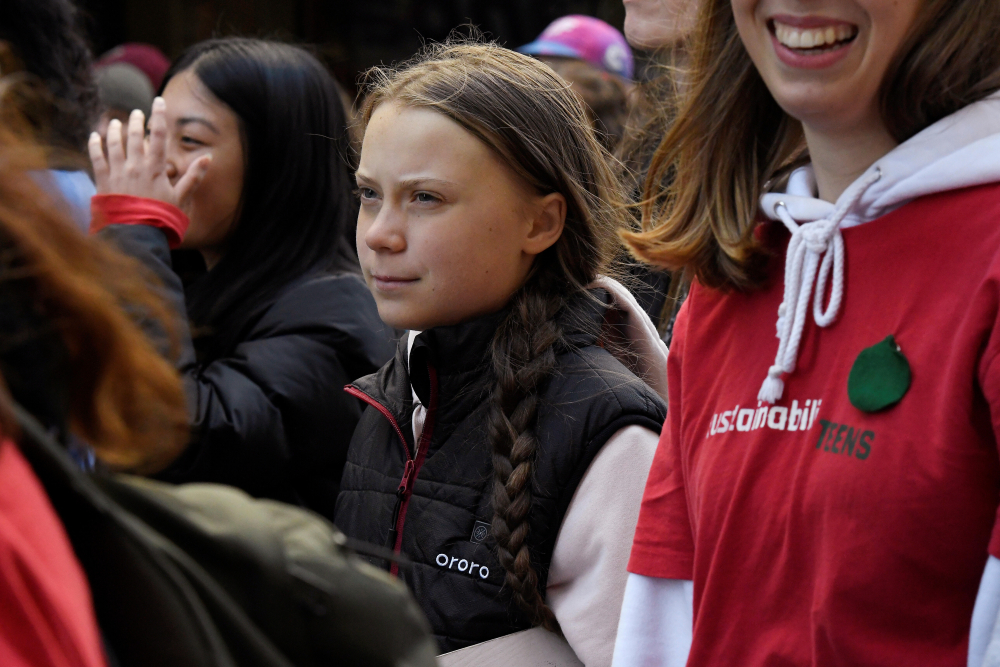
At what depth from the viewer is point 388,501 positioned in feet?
7.20

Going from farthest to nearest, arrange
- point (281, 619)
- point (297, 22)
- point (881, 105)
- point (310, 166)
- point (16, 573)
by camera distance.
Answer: point (297, 22) < point (310, 166) < point (881, 105) < point (281, 619) < point (16, 573)

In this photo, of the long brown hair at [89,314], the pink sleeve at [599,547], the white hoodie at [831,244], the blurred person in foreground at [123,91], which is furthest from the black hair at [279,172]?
the blurred person in foreground at [123,91]

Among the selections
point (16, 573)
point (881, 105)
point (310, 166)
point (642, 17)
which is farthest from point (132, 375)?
point (642, 17)

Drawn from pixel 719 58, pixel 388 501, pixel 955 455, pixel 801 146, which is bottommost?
pixel 388 501

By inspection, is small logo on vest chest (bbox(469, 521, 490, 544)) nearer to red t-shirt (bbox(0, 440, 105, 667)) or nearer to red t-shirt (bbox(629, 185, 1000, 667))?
red t-shirt (bbox(629, 185, 1000, 667))

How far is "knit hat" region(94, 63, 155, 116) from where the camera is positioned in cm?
512

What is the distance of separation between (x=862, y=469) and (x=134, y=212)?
1952mm

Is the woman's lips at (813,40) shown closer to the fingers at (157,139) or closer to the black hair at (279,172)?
the black hair at (279,172)

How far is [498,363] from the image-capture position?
7.06 ft

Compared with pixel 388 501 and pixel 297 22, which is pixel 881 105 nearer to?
pixel 388 501

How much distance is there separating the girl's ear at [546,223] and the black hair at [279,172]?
84 centimetres

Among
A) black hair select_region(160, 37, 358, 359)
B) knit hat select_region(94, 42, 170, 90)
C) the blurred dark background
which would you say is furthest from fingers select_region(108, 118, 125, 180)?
the blurred dark background

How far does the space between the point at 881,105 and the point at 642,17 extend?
1.80 m

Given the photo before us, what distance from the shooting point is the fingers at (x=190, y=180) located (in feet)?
9.21
